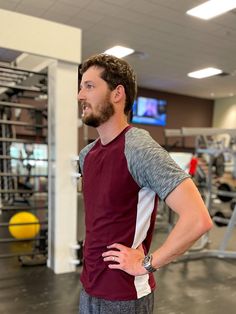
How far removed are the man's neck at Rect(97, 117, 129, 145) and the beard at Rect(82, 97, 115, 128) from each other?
17 millimetres

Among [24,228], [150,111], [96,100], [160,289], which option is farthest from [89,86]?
[150,111]

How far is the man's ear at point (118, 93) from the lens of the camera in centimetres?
103

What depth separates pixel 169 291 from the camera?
2578 mm

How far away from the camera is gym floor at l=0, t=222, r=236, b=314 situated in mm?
2268

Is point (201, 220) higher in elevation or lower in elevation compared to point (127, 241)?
higher

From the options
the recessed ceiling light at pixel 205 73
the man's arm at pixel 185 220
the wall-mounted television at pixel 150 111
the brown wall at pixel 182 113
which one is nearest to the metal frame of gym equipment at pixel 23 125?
the man's arm at pixel 185 220

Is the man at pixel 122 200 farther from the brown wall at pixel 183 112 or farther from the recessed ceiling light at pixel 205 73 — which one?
the brown wall at pixel 183 112

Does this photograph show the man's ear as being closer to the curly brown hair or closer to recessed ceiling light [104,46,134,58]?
the curly brown hair

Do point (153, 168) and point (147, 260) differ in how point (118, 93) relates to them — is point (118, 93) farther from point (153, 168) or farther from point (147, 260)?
point (147, 260)

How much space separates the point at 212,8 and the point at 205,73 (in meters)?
3.70

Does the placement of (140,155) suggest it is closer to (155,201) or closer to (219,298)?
(155,201)

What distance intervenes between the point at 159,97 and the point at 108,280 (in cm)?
987

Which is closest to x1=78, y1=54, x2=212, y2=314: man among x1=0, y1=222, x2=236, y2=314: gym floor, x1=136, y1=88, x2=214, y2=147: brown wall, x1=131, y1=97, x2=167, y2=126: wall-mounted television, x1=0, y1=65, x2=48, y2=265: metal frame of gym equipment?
x1=0, y1=222, x2=236, y2=314: gym floor

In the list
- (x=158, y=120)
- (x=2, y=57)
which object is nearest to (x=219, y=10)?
(x=2, y=57)
